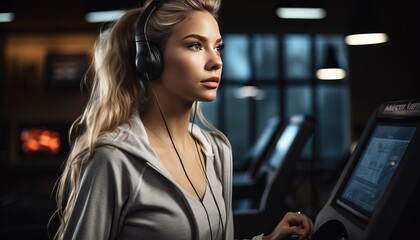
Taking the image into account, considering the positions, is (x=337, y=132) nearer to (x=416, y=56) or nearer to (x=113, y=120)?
(x=416, y=56)

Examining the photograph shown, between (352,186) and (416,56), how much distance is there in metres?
7.07

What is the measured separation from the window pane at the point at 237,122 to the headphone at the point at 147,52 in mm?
7381

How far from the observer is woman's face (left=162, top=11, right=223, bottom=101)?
122 centimetres

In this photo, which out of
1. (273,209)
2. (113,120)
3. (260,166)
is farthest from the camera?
(260,166)

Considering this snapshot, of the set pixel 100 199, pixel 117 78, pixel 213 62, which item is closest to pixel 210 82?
pixel 213 62

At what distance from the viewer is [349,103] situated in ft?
26.4

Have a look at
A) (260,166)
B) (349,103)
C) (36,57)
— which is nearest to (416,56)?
(349,103)

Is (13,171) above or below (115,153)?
below

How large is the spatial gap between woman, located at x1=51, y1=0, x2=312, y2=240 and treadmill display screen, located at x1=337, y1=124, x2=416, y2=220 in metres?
0.17

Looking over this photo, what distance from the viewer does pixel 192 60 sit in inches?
47.6

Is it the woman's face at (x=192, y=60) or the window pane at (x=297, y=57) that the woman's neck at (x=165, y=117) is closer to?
the woman's face at (x=192, y=60)

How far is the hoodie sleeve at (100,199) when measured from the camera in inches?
43.5

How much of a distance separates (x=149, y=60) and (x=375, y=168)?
0.63 m

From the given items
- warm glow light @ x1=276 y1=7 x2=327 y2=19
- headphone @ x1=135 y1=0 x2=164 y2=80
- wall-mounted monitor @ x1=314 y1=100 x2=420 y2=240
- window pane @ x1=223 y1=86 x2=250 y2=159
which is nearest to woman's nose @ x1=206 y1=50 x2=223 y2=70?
headphone @ x1=135 y1=0 x2=164 y2=80
